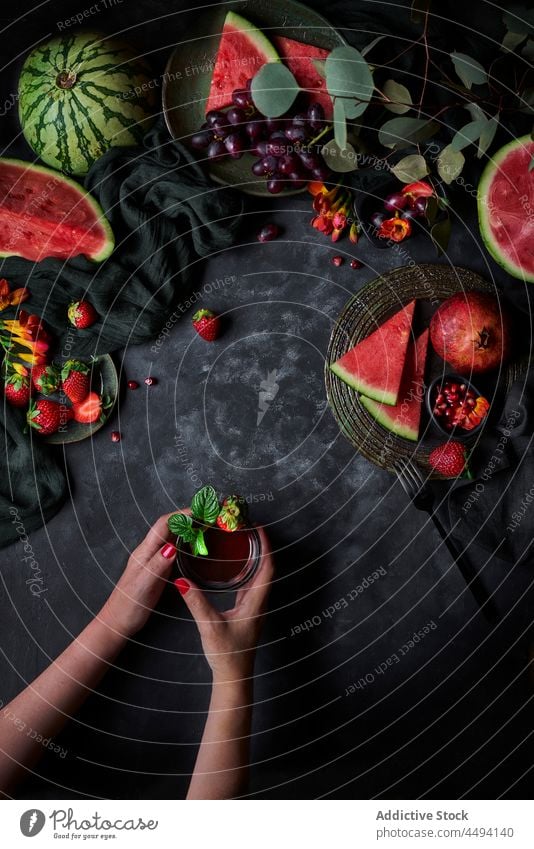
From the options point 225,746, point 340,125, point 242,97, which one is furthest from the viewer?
point 242,97

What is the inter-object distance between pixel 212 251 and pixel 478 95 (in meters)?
0.85

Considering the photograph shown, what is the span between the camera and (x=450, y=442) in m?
2.03

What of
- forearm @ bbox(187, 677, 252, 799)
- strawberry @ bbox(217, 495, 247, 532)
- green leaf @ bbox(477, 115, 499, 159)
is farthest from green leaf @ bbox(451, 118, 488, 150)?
forearm @ bbox(187, 677, 252, 799)

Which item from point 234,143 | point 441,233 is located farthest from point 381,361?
point 234,143

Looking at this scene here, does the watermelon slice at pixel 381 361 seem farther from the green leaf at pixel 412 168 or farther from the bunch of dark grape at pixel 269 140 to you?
the bunch of dark grape at pixel 269 140

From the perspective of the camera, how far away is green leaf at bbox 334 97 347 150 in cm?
184

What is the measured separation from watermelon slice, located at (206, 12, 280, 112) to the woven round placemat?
26.4 inches

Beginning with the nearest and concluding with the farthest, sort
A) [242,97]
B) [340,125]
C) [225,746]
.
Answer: [340,125] < [225,746] < [242,97]

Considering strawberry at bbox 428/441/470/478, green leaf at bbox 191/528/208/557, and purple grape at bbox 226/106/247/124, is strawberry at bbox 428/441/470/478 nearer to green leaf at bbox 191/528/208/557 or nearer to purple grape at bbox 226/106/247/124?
green leaf at bbox 191/528/208/557

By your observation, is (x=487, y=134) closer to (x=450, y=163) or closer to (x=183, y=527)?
(x=450, y=163)

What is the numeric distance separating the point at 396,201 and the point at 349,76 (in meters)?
0.34

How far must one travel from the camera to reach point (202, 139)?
210cm

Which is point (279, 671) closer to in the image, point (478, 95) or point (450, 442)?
point (450, 442)

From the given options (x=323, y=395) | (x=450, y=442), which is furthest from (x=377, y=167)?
(x=450, y=442)
